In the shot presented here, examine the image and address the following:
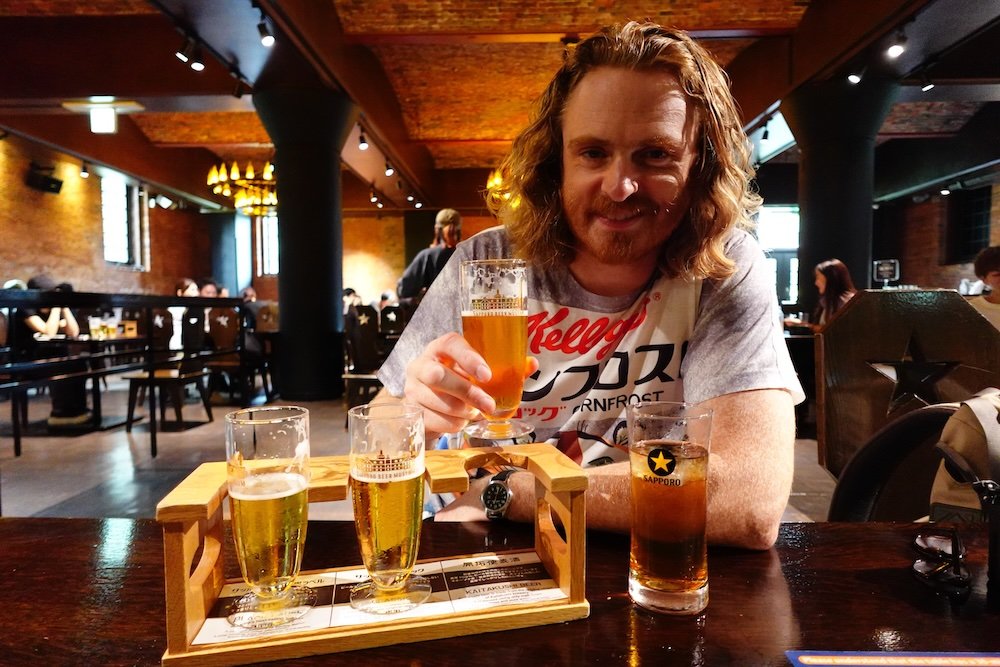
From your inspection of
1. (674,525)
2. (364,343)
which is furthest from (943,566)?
(364,343)

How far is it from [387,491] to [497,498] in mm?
344

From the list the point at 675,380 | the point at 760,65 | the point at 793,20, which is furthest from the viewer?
the point at 760,65

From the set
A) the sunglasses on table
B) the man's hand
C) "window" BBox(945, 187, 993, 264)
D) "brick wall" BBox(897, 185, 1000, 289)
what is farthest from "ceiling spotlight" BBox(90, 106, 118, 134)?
"window" BBox(945, 187, 993, 264)

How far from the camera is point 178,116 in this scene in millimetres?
9406

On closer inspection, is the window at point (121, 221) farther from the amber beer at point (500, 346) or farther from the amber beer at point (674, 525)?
the amber beer at point (674, 525)

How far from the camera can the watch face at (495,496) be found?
937mm

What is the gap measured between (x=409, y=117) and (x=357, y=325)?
213 inches

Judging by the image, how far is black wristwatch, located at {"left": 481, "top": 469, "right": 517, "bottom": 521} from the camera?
36.8 inches

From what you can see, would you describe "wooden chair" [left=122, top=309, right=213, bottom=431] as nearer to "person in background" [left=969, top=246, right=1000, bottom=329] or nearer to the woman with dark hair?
the woman with dark hair

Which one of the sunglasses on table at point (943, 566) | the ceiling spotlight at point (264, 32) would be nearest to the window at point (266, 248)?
the ceiling spotlight at point (264, 32)

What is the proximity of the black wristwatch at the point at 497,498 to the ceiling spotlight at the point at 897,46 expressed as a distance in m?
5.58

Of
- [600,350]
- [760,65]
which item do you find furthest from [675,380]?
[760,65]

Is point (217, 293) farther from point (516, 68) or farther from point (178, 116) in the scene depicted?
point (516, 68)

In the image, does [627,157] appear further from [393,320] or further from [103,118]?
[103,118]
